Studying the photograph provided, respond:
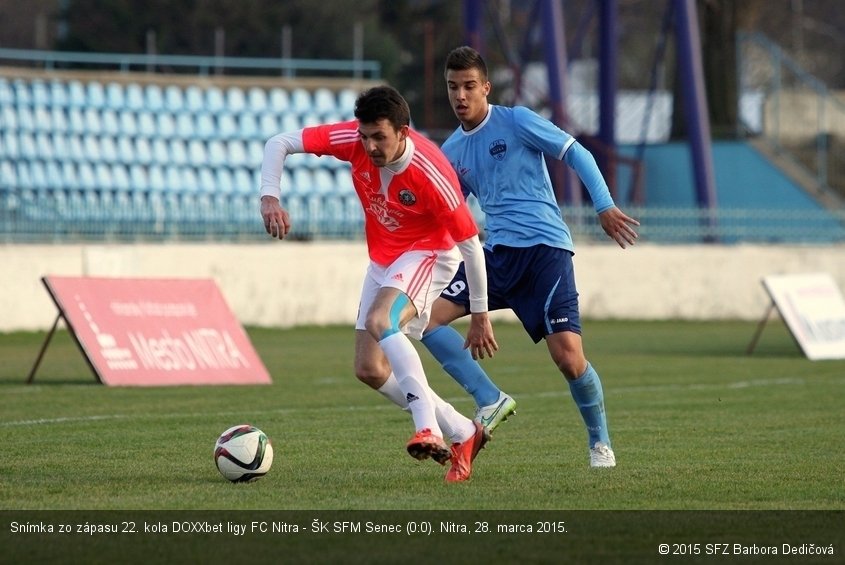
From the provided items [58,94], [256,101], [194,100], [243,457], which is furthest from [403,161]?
[256,101]

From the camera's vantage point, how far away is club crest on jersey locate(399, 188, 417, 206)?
7.57m

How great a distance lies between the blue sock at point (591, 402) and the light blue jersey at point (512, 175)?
0.73m

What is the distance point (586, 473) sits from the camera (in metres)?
7.96

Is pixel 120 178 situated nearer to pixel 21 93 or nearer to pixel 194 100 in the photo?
pixel 21 93

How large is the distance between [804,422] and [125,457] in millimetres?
4881

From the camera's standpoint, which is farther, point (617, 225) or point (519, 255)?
point (519, 255)

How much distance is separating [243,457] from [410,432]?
2.73 m

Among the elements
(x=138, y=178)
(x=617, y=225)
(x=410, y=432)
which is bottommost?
(x=138, y=178)

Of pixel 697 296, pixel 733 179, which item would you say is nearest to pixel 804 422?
pixel 697 296

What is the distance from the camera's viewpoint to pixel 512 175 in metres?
8.34

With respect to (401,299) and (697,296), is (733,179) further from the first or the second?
(401,299)

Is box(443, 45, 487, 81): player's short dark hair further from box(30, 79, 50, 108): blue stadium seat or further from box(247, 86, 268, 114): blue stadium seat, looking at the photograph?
box(247, 86, 268, 114): blue stadium seat
